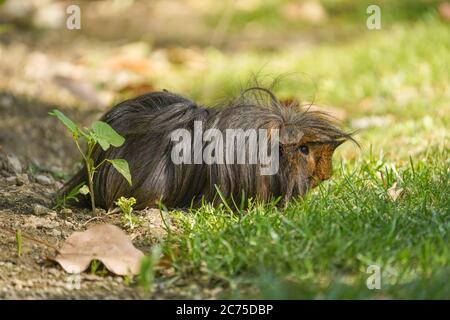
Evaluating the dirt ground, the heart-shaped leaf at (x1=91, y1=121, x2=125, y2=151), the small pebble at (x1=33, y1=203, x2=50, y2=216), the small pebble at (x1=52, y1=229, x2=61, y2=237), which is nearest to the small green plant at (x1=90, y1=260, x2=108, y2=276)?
the dirt ground

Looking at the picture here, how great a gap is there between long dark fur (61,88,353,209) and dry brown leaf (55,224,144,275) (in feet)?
1.95

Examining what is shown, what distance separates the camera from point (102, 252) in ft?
11.8

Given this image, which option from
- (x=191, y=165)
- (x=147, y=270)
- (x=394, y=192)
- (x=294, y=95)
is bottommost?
(x=147, y=270)

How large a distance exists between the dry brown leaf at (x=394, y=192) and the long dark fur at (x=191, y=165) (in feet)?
1.21

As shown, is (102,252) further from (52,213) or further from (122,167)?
(52,213)

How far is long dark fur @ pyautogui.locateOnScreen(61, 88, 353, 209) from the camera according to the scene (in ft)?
13.8

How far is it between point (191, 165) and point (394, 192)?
3.34ft

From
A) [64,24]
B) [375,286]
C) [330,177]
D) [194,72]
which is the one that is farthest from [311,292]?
[64,24]

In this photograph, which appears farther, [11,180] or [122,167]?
[11,180]

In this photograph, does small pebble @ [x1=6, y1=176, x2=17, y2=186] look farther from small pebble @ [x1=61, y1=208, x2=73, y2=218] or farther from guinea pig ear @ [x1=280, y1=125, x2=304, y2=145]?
guinea pig ear @ [x1=280, y1=125, x2=304, y2=145]

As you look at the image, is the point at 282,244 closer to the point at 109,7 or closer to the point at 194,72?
the point at 194,72

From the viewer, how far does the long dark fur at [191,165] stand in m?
4.20

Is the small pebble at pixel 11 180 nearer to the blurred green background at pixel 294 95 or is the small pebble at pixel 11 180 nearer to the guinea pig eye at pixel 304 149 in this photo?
the blurred green background at pixel 294 95

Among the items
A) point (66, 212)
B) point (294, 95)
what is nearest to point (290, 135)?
point (66, 212)
